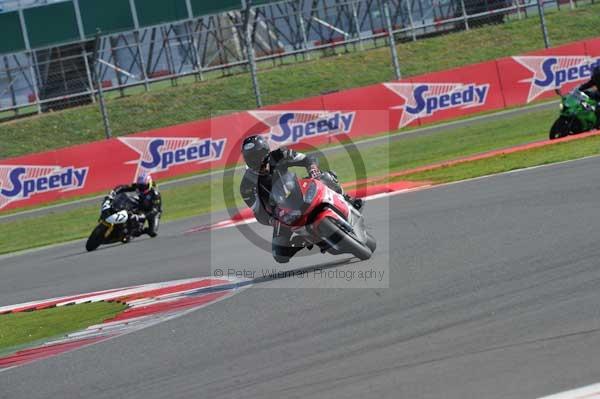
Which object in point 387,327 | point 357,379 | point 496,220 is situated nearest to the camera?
point 357,379

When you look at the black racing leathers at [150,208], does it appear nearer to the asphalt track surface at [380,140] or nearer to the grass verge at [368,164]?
the grass verge at [368,164]

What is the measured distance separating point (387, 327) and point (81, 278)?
23.0 ft

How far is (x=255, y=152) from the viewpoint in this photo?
9.00 metres

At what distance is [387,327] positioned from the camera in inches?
250

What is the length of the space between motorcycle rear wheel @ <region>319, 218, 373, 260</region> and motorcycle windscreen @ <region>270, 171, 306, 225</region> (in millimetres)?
277

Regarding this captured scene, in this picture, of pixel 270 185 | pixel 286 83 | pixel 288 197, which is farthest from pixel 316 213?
pixel 286 83

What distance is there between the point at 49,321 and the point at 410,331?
188 inches

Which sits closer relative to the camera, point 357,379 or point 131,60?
point 357,379

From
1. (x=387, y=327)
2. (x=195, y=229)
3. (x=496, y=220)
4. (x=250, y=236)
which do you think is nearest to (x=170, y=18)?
(x=195, y=229)

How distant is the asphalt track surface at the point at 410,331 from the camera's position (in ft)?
16.9

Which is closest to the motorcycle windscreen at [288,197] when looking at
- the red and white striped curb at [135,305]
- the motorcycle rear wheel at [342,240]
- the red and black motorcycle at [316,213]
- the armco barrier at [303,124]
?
the red and black motorcycle at [316,213]

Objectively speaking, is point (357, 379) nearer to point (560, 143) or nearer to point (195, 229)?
point (195, 229)

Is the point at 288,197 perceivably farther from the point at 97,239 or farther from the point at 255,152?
→ the point at 97,239

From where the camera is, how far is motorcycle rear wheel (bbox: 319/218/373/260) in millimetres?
8867
